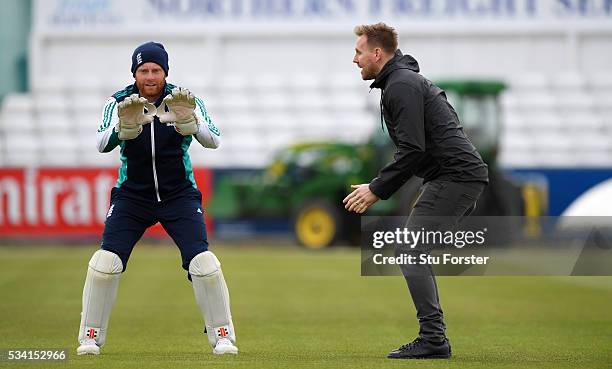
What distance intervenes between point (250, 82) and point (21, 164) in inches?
258

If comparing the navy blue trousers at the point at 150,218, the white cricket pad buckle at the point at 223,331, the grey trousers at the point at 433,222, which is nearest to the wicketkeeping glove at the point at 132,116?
the navy blue trousers at the point at 150,218

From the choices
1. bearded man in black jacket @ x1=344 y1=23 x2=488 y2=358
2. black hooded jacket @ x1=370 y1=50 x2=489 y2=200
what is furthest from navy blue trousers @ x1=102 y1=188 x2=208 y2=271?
black hooded jacket @ x1=370 y1=50 x2=489 y2=200

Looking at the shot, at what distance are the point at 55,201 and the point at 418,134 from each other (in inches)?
738

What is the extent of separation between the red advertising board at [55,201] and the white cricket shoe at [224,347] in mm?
17322

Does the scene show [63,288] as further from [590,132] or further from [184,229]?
[590,132]

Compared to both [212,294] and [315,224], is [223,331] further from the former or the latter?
[315,224]

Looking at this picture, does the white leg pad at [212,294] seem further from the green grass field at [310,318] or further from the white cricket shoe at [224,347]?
the green grass field at [310,318]

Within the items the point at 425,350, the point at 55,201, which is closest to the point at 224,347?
the point at 425,350

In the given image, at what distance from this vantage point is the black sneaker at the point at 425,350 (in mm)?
7594

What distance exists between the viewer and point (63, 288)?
14352 millimetres

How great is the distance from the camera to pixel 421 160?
7.66 meters

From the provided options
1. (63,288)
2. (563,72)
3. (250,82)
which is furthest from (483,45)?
(63,288)

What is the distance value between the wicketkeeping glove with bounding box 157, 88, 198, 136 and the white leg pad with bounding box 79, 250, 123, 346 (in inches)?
35.8

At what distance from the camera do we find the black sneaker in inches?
299
